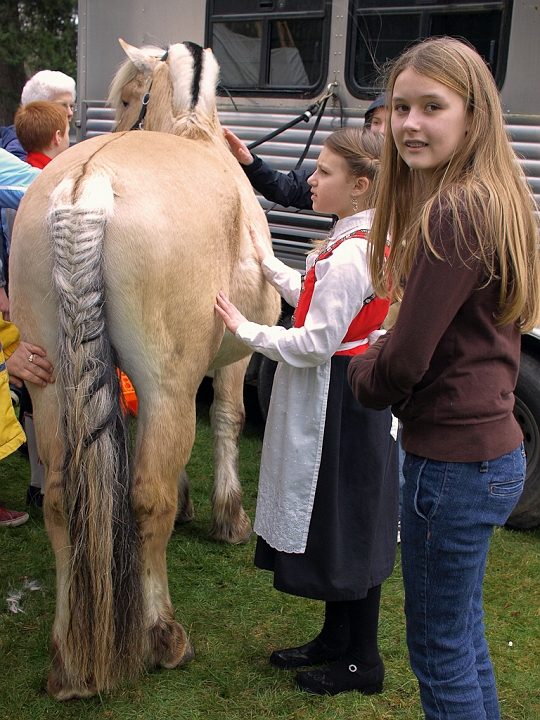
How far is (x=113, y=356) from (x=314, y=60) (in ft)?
10.2

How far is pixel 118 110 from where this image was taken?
3680 mm

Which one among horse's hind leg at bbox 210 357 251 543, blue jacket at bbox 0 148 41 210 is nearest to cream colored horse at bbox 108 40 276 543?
horse's hind leg at bbox 210 357 251 543

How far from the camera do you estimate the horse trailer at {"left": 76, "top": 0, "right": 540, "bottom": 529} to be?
3.80 metres

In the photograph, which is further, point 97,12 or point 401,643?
point 97,12

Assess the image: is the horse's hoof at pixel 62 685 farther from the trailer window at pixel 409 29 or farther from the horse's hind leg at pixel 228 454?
the trailer window at pixel 409 29

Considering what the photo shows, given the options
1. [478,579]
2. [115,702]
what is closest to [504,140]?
[478,579]

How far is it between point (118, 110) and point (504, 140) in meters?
2.68

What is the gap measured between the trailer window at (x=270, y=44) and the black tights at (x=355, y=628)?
3.35m

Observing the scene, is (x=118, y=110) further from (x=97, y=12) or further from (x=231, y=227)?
(x=97, y=12)

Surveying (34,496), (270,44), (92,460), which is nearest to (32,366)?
(92,460)

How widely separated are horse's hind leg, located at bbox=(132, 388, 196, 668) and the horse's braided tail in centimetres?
7

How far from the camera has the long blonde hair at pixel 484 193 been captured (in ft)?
4.63

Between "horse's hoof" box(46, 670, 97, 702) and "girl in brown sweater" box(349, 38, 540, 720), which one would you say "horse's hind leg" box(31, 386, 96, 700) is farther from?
"girl in brown sweater" box(349, 38, 540, 720)

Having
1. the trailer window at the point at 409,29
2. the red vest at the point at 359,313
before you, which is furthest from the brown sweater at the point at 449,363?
the trailer window at the point at 409,29
